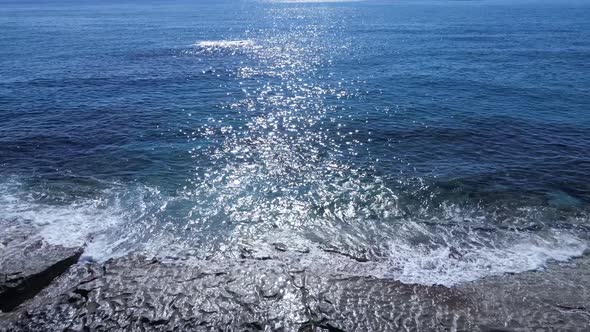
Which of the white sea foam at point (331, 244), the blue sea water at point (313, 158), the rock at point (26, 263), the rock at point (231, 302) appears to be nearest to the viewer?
the rock at point (231, 302)

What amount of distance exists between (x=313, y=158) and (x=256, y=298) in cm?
1639

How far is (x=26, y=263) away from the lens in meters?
19.5

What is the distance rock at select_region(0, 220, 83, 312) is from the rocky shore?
0.15 ft

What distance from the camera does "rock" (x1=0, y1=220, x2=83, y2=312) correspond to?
18094mm

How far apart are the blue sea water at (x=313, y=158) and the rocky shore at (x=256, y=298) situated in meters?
1.48

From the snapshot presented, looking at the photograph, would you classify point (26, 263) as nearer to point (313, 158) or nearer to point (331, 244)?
point (331, 244)

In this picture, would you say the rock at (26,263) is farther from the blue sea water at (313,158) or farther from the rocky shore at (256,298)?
the blue sea water at (313,158)

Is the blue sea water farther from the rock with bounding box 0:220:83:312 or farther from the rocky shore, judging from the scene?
the rocky shore

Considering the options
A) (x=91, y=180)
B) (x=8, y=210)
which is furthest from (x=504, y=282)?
(x=8, y=210)

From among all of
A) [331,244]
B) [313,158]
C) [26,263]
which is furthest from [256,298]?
[313,158]

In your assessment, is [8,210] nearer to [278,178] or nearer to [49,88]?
[278,178]

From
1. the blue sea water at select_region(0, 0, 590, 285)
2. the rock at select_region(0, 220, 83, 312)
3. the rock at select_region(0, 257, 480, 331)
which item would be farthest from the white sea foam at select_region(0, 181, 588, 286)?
the rock at select_region(0, 257, 480, 331)

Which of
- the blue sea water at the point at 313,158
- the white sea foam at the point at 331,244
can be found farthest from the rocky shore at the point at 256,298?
the blue sea water at the point at 313,158

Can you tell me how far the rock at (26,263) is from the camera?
59.4ft
